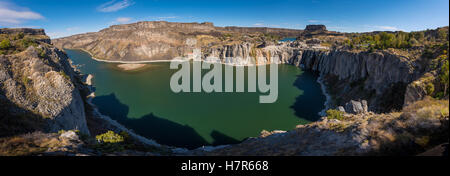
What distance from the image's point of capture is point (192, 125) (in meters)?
36.4

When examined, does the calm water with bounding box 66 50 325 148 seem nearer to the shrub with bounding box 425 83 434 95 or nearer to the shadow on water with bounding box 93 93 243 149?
the shadow on water with bounding box 93 93 243 149

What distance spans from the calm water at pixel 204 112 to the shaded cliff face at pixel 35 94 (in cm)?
1204

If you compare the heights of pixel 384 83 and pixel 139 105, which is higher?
pixel 384 83

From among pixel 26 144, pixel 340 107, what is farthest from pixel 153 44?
pixel 26 144

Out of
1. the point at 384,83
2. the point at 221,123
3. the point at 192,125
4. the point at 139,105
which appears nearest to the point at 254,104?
the point at 221,123

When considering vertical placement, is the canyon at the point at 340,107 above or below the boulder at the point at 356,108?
above

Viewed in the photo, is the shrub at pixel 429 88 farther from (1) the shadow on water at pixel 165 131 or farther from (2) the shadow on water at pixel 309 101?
(1) the shadow on water at pixel 165 131

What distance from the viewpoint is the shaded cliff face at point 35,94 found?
20.2 meters

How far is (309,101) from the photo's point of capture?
157 ft

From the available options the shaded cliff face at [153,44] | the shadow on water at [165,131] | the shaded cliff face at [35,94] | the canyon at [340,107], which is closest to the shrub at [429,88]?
the canyon at [340,107]

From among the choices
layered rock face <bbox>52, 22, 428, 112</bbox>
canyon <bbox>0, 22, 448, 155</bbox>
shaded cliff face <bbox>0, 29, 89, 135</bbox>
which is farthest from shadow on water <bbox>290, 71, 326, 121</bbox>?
shaded cliff face <bbox>0, 29, 89, 135</bbox>
